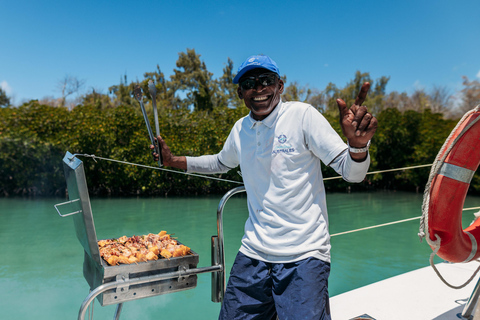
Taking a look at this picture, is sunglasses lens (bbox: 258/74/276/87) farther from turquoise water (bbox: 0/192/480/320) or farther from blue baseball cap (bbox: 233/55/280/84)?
turquoise water (bbox: 0/192/480/320)

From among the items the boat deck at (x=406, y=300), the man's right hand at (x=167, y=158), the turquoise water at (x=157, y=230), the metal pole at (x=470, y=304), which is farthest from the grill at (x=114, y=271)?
the turquoise water at (x=157, y=230)

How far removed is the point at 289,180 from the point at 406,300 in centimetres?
180

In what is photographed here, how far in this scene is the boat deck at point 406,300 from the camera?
261cm

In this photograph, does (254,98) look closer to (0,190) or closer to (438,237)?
(438,237)

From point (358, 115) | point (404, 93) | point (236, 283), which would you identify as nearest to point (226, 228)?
point (236, 283)

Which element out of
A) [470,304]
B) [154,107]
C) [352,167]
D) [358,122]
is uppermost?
[154,107]

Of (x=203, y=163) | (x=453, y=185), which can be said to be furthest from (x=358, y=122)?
(x=203, y=163)

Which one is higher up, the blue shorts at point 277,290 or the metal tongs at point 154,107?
the metal tongs at point 154,107

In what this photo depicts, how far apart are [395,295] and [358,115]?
2.12m

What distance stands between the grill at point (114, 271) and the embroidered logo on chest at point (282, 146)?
0.62m

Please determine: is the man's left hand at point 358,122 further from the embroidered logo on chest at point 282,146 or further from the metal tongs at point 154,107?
the metal tongs at point 154,107

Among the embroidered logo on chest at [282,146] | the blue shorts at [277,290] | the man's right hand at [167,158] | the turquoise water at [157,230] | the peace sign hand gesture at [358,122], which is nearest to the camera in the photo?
the peace sign hand gesture at [358,122]

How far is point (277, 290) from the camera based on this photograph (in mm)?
1627

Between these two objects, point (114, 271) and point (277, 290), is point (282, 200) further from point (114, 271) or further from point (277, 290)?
point (114, 271)
